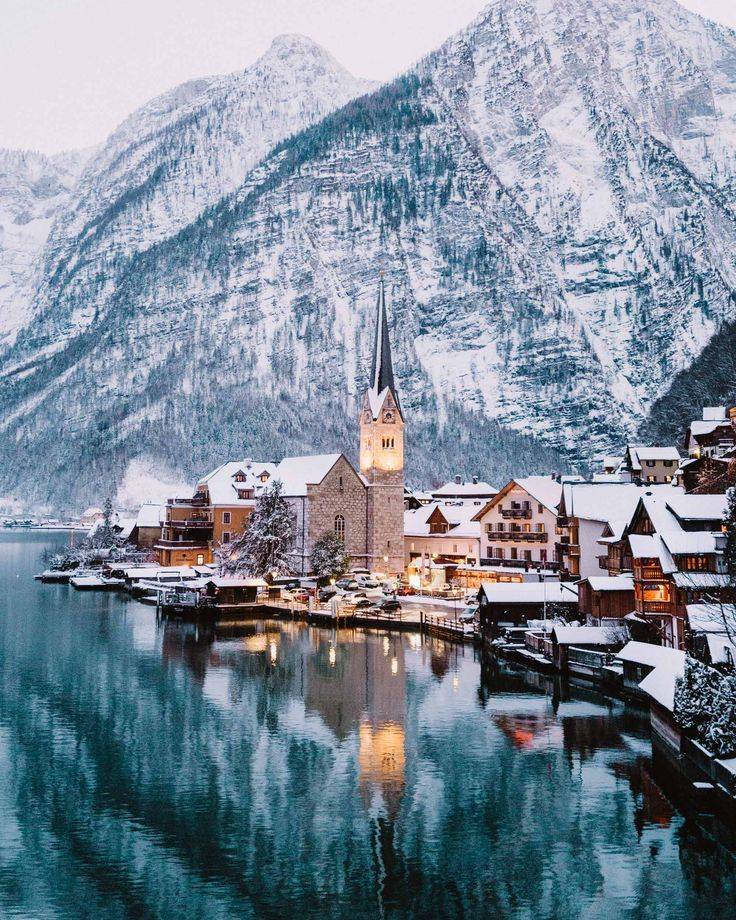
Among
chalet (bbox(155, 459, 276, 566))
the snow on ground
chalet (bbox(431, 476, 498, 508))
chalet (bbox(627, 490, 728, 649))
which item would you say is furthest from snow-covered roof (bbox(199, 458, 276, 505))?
the snow on ground

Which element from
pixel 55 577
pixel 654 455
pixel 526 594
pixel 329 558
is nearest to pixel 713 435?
pixel 654 455

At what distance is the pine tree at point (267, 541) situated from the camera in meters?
79.6

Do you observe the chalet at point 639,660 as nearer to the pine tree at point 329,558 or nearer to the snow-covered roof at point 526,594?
the snow-covered roof at point 526,594

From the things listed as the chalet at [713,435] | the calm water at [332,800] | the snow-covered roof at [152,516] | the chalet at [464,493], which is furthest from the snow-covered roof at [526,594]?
the chalet at [464,493]

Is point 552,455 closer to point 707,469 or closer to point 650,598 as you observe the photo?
point 707,469

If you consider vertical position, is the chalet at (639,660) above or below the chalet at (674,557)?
below

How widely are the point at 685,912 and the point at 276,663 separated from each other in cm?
3175

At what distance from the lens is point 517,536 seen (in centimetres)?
7569

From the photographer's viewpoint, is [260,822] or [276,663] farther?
[276,663]

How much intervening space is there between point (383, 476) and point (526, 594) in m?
32.2

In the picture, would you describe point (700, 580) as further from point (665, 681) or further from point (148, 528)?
point (148, 528)

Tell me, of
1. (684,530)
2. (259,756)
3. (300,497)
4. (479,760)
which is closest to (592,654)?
(684,530)

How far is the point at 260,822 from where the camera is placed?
25.8 metres

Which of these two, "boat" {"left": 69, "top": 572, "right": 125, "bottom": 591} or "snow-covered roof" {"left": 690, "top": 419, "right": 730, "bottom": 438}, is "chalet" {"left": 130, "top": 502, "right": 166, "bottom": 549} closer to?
"boat" {"left": 69, "top": 572, "right": 125, "bottom": 591}
